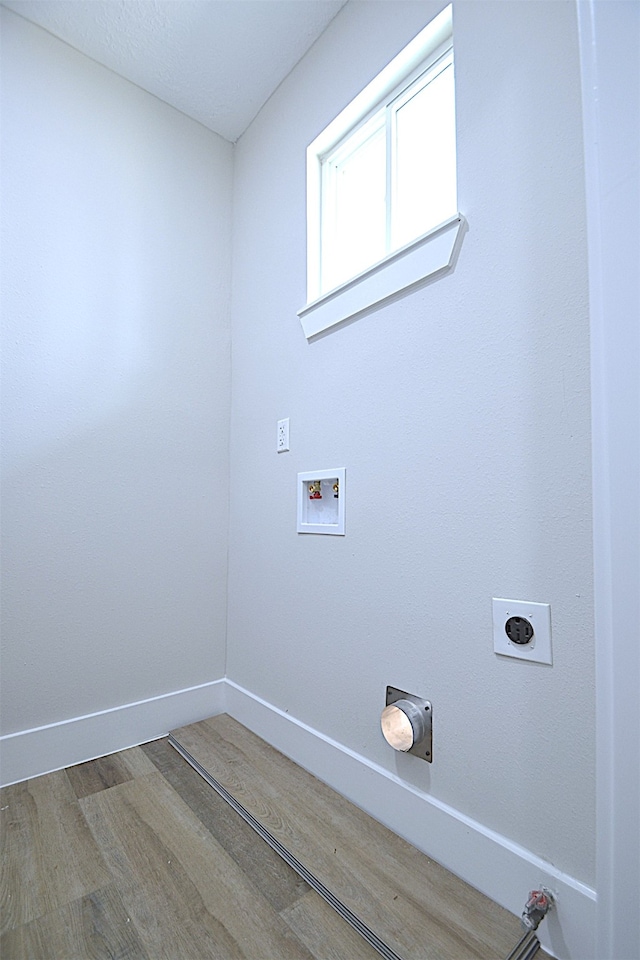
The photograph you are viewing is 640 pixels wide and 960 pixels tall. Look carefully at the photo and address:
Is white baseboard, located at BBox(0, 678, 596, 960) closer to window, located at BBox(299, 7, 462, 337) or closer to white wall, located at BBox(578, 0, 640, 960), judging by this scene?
white wall, located at BBox(578, 0, 640, 960)

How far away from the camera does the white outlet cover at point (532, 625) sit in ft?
2.97

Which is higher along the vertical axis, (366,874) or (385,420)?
(385,420)

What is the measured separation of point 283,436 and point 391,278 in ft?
2.06

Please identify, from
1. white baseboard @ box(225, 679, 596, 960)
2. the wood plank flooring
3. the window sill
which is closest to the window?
the window sill

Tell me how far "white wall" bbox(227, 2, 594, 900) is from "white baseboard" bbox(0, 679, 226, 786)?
39cm

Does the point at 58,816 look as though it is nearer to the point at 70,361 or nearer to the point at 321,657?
the point at 321,657

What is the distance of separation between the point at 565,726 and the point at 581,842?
19 cm

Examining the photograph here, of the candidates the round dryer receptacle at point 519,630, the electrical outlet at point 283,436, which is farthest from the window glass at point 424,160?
the round dryer receptacle at point 519,630

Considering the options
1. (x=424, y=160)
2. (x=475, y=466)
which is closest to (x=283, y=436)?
(x=475, y=466)

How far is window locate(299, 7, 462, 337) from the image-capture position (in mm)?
1245

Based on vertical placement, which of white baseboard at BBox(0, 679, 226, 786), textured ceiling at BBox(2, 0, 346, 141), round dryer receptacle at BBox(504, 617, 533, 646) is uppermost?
textured ceiling at BBox(2, 0, 346, 141)

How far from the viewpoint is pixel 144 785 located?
1375mm

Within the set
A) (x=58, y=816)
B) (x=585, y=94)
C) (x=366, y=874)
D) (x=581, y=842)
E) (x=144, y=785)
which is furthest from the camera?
(x=144, y=785)

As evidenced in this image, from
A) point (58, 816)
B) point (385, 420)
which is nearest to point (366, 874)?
point (58, 816)
